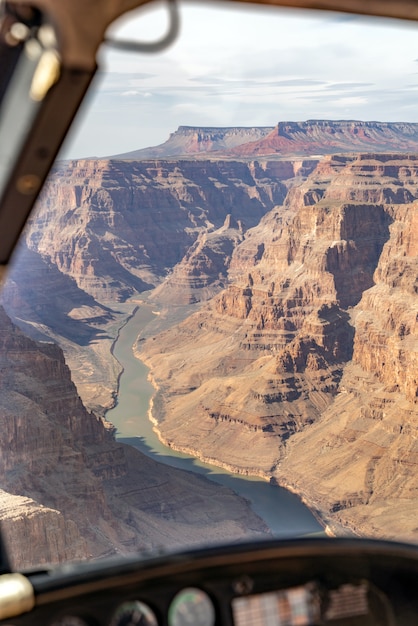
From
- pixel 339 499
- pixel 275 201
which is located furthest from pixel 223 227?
pixel 339 499

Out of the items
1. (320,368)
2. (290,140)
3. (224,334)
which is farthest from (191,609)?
(290,140)

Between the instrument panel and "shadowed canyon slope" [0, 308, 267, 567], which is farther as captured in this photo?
"shadowed canyon slope" [0, 308, 267, 567]

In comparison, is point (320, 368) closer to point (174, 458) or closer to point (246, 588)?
point (174, 458)

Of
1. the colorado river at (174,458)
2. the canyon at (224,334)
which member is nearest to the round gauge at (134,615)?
the canyon at (224,334)

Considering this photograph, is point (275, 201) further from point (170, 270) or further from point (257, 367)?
point (257, 367)

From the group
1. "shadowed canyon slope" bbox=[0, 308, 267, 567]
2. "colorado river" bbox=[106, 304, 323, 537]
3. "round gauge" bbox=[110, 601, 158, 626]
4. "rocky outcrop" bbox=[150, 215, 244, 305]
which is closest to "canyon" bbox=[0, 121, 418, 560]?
"shadowed canyon slope" bbox=[0, 308, 267, 567]

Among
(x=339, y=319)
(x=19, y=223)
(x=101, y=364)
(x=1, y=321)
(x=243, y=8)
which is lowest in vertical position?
(x=101, y=364)

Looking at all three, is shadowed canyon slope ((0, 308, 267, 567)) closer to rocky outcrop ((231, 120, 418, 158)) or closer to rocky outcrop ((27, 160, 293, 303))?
rocky outcrop ((27, 160, 293, 303))
